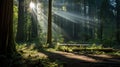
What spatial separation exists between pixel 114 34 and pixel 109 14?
17.3 feet

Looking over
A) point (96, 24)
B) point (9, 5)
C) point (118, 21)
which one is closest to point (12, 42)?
point (9, 5)

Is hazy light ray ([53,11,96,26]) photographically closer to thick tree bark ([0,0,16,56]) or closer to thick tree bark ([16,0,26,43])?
thick tree bark ([16,0,26,43])

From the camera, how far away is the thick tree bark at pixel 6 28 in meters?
10.2

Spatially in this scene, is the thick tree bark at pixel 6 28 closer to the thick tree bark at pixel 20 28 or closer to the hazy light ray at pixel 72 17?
the thick tree bark at pixel 20 28

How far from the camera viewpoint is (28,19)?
39.0 metres

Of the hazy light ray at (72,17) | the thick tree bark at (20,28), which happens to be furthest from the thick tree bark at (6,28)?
the hazy light ray at (72,17)

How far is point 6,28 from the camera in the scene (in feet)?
34.0

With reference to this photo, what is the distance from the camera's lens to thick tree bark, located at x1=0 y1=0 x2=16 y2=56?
10227 mm

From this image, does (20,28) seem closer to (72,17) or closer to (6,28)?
(6,28)

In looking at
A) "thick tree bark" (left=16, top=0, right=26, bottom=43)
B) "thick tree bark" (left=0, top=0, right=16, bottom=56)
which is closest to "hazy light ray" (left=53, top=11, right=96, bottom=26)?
"thick tree bark" (left=16, top=0, right=26, bottom=43)

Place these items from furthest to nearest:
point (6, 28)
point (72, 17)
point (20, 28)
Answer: point (72, 17) → point (20, 28) → point (6, 28)

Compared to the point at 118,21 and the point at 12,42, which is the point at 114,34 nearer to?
the point at 118,21

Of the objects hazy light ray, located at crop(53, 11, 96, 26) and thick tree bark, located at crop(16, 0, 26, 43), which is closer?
thick tree bark, located at crop(16, 0, 26, 43)

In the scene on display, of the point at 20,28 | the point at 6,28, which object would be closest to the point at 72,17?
the point at 20,28
